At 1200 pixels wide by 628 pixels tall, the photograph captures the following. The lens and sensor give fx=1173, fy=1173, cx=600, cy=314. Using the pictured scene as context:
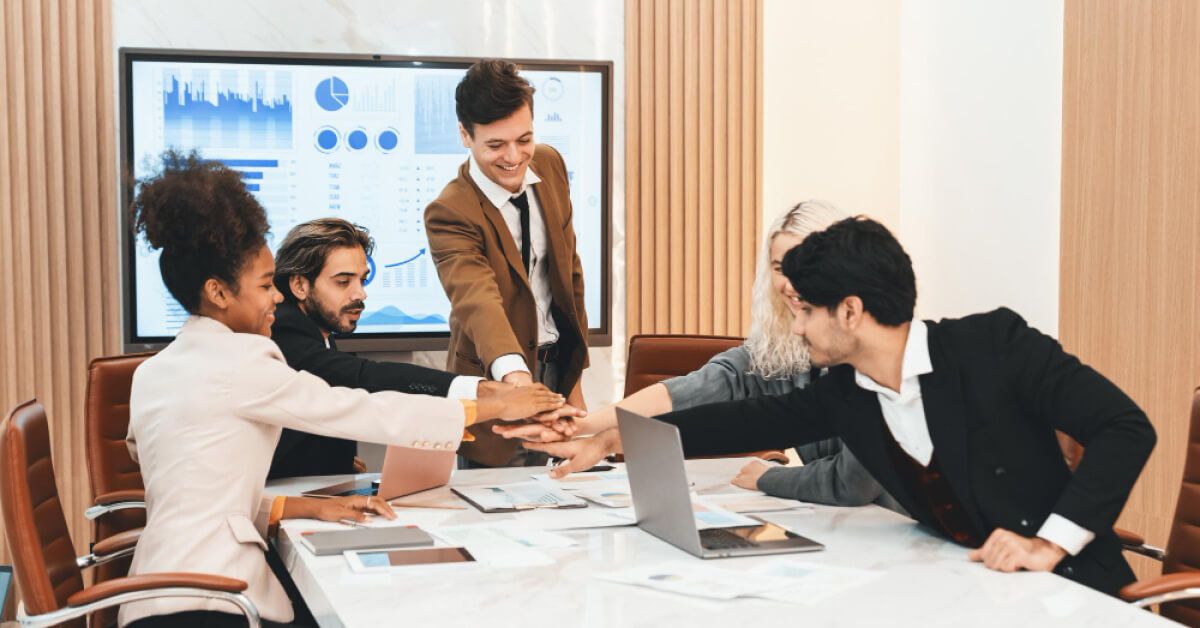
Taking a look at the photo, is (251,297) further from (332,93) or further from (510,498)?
(332,93)

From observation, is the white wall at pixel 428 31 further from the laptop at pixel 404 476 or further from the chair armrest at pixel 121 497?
the laptop at pixel 404 476

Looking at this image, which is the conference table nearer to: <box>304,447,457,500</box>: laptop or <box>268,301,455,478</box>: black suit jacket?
<box>304,447,457,500</box>: laptop

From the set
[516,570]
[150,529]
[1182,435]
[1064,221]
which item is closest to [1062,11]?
[1064,221]

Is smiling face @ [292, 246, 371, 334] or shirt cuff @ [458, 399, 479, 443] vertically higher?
smiling face @ [292, 246, 371, 334]

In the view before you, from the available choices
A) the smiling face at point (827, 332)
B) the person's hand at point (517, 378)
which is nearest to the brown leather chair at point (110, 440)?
the person's hand at point (517, 378)

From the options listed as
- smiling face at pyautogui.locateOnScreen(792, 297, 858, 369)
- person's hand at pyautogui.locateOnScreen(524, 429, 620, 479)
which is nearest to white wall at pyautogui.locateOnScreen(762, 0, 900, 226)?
person's hand at pyautogui.locateOnScreen(524, 429, 620, 479)

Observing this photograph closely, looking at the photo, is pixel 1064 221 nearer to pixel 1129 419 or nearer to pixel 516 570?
pixel 1129 419

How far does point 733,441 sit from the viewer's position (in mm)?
2391

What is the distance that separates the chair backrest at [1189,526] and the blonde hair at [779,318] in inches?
33.7

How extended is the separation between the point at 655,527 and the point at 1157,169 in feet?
7.83

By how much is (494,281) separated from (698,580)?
1.65m

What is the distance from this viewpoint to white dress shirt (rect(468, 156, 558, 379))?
135 inches

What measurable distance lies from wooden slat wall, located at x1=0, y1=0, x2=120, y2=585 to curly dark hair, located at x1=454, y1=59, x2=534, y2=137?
71.9 inches

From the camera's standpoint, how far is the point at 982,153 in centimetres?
459
